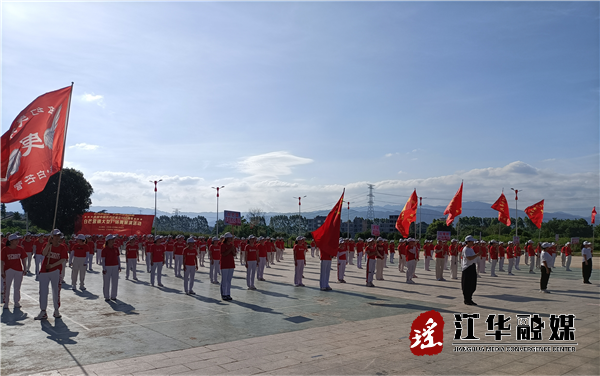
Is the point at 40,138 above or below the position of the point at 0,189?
above

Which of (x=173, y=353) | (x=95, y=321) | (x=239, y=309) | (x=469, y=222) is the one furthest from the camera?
(x=469, y=222)

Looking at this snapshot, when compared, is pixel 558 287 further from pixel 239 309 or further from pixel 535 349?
pixel 239 309

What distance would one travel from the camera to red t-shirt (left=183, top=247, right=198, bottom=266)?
15016mm

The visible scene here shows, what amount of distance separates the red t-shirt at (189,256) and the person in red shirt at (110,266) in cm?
236

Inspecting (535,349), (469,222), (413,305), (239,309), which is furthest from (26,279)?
(469,222)

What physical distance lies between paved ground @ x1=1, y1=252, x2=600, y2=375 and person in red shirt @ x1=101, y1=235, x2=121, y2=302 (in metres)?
0.50

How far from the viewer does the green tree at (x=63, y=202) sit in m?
52.2

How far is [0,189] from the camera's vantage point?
885cm

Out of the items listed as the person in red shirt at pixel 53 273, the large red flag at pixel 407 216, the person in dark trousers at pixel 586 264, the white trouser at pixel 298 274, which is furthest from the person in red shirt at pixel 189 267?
the person in dark trousers at pixel 586 264

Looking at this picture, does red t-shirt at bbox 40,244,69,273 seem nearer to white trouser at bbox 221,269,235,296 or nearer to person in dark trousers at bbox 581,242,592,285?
white trouser at bbox 221,269,235,296

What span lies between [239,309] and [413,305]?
5.16 meters

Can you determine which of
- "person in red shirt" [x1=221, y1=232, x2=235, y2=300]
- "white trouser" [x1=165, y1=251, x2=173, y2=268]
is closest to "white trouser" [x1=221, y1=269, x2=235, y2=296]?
"person in red shirt" [x1=221, y1=232, x2=235, y2=300]

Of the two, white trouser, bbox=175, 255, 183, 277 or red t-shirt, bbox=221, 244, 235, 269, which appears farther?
white trouser, bbox=175, 255, 183, 277

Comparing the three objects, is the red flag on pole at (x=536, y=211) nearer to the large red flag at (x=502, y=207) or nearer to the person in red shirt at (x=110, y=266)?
the large red flag at (x=502, y=207)
